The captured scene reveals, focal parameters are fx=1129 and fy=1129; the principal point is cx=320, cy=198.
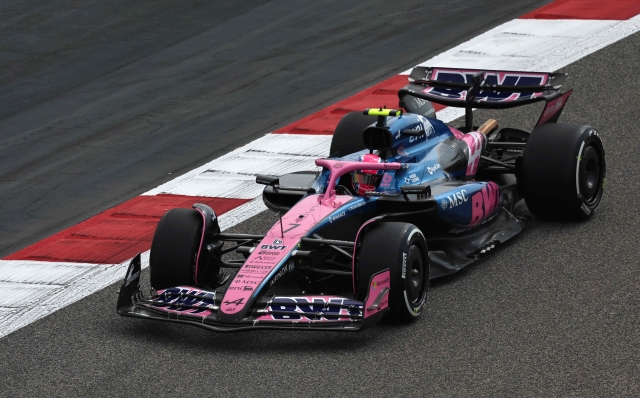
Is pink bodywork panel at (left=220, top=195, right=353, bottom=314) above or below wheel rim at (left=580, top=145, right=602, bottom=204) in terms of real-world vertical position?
above

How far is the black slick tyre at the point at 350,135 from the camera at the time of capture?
9.66m

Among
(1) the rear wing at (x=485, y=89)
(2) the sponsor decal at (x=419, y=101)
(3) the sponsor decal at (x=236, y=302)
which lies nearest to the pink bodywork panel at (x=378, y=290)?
(3) the sponsor decal at (x=236, y=302)

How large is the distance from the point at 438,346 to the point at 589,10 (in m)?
8.65

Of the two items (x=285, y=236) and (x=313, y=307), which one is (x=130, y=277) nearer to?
(x=285, y=236)

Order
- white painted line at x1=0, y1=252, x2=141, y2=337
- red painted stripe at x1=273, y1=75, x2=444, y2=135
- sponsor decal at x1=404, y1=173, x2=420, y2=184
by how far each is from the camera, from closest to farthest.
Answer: white painted line at x1=0, y1=252, x2=141, y2=337 → sponsor decal at x1=404, y1=173, x2=420, y2=184 → red painted stripe at x1=273, y1=75, x2=444, y2=135

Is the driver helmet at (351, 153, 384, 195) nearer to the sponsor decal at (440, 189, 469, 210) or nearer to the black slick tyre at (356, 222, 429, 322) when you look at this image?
the sponsor decal at (440, 189, 469, 210)

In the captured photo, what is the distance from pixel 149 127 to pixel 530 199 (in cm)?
482

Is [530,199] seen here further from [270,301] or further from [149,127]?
[149,127]

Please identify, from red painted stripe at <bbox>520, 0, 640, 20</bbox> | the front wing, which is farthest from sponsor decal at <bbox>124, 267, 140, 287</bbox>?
red painted stripe at <bbox>520, 0, 640, 20</bbox>

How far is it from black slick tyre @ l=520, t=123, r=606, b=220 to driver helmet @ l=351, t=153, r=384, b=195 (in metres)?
1.25

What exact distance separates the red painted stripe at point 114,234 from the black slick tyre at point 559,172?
272cm

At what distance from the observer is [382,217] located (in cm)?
753

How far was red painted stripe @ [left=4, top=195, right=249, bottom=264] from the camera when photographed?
29.8 feet

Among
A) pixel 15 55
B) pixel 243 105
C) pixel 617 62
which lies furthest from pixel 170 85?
pixel 617 62
